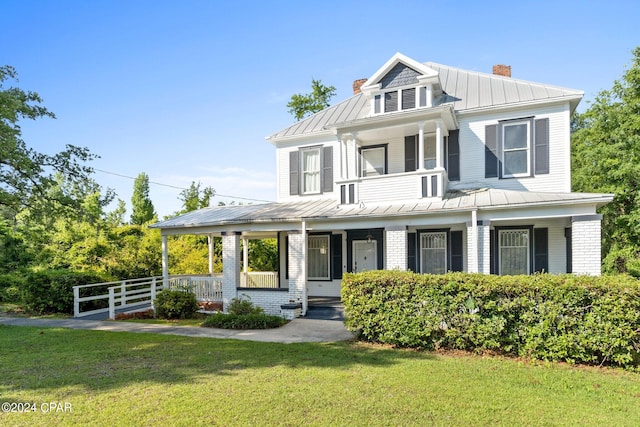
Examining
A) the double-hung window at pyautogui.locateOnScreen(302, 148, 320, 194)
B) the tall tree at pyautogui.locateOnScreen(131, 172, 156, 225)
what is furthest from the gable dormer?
the tall tree at pyautogui.locateOnScreen(131, 172, 156, 225)

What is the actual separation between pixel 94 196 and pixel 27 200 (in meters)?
7.22

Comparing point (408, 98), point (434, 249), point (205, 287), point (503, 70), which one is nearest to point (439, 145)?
point (408, 98)

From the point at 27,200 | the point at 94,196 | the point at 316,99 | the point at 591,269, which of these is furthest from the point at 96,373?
the point at 316,99

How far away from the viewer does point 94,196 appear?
22.2m

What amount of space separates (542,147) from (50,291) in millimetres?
17955

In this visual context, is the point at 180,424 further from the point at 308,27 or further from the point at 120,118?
the point at 120,118

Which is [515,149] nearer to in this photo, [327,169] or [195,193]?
[327,169]

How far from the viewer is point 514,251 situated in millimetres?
12109

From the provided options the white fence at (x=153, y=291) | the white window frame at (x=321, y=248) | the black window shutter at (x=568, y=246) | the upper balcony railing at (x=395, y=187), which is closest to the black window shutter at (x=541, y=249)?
the black window shutter at (x=568, y=246)

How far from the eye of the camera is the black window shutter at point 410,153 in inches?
528

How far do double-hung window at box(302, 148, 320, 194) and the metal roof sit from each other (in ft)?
2.64

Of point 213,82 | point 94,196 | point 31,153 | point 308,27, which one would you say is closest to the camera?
point 308,27

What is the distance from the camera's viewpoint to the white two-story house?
10.8 meters

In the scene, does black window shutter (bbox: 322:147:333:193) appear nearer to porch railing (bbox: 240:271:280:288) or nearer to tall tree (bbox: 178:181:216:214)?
porch railing (bbox: 240:271:280:288)
